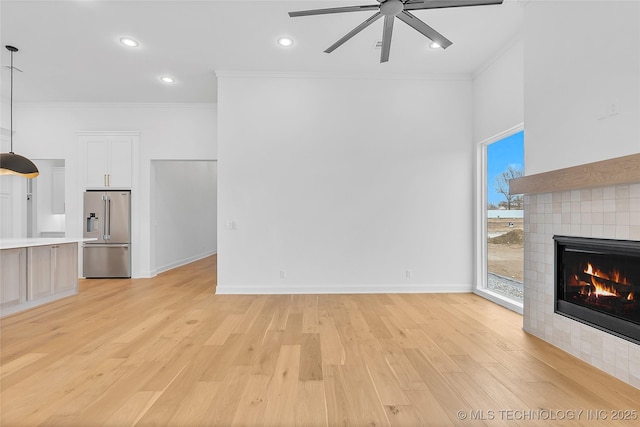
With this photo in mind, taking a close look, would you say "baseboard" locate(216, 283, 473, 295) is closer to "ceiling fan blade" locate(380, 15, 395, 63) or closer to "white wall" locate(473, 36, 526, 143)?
"white wall" locate(473, 36, 526, 143)

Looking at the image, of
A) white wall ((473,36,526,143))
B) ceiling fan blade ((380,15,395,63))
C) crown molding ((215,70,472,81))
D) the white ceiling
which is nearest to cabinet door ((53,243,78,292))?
the white ceiling

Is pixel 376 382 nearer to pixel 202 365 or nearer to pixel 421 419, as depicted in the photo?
pixel 421 419

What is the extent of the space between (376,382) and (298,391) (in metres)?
0.53

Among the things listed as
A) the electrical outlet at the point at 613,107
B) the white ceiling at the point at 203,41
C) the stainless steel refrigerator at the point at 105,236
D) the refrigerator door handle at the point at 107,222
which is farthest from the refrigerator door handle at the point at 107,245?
the electrical outlet at the point at 613,107

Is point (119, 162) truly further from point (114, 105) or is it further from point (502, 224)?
point (502, 224)

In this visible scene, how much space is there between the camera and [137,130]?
602 centimetres

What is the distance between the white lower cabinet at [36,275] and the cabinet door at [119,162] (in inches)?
64.0

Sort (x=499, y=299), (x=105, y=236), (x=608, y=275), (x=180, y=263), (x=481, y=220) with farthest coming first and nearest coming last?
(x=180, y=263) → (x=105, y=236) → (x=481, y=220) → (x=499, y=299) → (x=608, y=275)

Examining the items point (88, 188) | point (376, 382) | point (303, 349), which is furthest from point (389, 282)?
point (88, 188)

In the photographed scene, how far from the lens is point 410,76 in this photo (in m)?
4.84

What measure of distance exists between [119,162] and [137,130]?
2.26 ft

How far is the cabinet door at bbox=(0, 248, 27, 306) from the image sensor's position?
11.8 feet

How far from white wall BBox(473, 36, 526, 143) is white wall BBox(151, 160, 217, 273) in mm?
5647

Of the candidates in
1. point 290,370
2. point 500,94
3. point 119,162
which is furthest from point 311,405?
point 119,162
